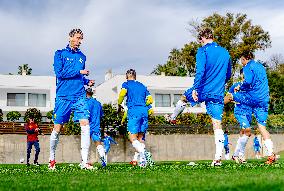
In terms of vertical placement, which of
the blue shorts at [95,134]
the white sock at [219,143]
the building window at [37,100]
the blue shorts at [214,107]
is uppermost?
the building window at [37,100]

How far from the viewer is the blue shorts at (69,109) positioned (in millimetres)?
9609

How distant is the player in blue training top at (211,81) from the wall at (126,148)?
2222 cm

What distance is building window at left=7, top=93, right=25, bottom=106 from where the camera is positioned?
63.1 metres

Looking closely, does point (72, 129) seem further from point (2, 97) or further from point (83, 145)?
point (2, 97)

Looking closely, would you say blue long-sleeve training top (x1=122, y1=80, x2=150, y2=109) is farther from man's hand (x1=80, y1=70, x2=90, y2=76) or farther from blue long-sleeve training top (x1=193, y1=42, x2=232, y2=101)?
blue long-sleeve training top (x1=193, y1=42, x2=232, y2=101)

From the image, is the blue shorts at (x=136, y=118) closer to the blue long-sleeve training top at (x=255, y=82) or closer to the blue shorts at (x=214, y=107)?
the blue long-sleeve training top at (x=255, y=82)

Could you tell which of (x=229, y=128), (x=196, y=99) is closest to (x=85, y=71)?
(x=196, y=99)

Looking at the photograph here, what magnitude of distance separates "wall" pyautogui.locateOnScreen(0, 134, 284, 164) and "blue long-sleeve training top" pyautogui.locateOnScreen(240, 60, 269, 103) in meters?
20.9

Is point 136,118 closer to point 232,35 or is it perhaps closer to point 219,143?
point 219,143

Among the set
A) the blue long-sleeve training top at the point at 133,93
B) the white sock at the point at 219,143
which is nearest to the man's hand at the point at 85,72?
the blue long-sleeve training top at the point at 133,93

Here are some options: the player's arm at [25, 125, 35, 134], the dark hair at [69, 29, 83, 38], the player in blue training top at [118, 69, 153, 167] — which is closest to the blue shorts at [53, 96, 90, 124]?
the dark hair at [69, 29, 83, 38]

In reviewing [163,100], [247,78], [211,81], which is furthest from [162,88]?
[211,81]

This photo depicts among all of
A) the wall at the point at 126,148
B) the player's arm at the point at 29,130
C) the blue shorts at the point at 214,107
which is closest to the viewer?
the blue shorts at the point at 214,107

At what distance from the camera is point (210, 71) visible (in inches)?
378
